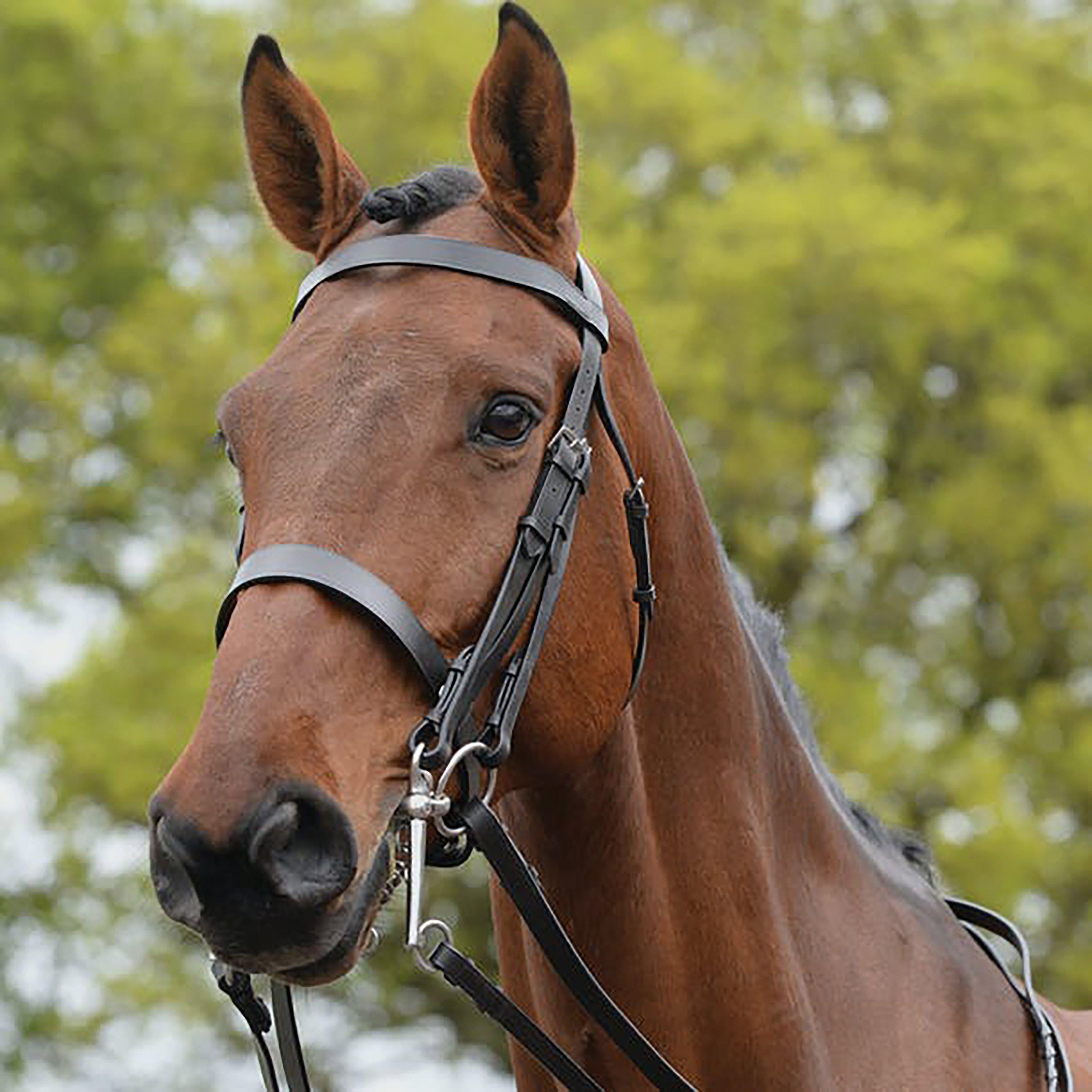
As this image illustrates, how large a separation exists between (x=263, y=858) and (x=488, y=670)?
1.77 feet

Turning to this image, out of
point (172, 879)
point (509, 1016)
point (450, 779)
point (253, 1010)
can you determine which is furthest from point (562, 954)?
point (172, 879)

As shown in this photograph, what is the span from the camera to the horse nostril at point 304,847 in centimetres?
269

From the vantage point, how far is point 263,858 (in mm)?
2689

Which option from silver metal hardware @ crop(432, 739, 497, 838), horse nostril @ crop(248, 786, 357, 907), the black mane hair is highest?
the black mane hair

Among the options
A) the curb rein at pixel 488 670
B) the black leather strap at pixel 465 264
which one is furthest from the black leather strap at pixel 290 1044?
the black leather strap at pixel 465 264

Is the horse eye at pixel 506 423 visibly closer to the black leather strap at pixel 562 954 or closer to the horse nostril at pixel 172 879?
the black leather strap at pixel 562 954

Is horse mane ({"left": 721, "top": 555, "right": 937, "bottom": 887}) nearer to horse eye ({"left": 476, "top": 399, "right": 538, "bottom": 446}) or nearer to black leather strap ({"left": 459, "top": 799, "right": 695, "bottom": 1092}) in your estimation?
horse eye ({"left": 476, "top": 399, "right": 538, "bottom": 446})

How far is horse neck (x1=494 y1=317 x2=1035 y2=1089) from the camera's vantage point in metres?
3.44

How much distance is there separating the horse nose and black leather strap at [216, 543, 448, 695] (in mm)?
310

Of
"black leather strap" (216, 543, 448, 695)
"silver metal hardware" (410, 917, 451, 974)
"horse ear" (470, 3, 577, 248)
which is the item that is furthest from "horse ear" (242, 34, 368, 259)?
"silver metal hardware" (410, 917, 451, 974)

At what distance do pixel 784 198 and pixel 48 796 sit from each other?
8.33 meters

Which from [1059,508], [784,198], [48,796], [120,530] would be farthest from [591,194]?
[48,796]

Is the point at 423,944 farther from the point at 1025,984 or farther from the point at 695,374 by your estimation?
the point at 695,374

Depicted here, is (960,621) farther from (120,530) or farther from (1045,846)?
(120,530)
